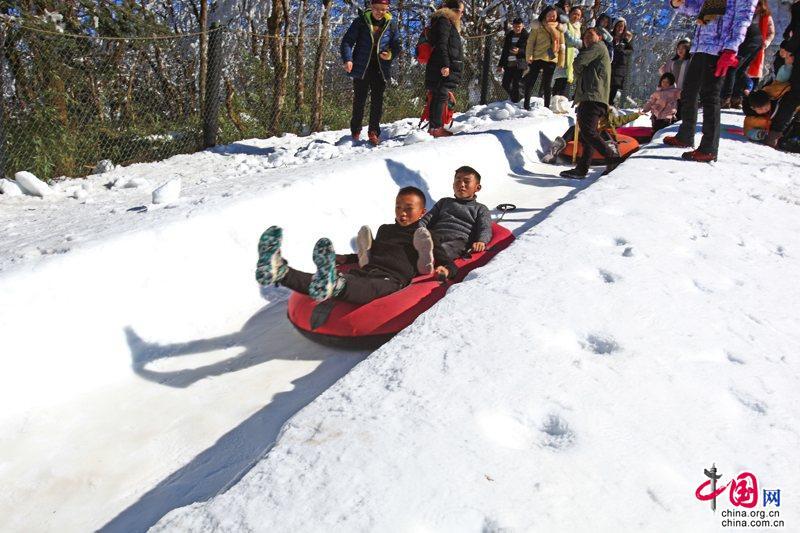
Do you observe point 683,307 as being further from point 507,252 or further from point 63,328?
point 63,328

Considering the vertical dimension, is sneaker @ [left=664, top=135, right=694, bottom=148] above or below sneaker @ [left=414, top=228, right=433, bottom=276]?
above

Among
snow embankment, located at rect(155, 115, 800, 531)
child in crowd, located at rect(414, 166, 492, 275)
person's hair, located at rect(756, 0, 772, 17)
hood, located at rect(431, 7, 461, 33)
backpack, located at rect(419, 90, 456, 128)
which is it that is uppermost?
person's hair, located at rect(756, 0, 772, 17)

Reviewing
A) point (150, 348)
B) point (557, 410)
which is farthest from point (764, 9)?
point (150, 348)

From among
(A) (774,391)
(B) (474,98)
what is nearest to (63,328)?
(A) (774,391)

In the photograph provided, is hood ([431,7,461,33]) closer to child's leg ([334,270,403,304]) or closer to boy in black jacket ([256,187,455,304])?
boy in black jacket ([256,187,455,304])

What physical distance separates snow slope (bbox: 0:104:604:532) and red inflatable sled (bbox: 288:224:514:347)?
0.12m

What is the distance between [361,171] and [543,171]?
264 centimetres

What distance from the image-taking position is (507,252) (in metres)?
2.86

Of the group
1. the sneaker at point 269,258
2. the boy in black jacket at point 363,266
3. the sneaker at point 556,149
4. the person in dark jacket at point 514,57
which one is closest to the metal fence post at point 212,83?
the sneaker at point 556,149

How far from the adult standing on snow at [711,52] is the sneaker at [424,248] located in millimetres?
3149

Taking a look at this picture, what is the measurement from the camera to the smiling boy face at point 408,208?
3.38 meters

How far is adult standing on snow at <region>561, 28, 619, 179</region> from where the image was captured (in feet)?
17.5

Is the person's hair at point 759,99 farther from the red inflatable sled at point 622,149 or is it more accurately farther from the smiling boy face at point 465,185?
the smiling boy face at point 465,185

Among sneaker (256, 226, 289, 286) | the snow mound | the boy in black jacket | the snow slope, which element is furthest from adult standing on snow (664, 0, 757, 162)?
the snow mound
